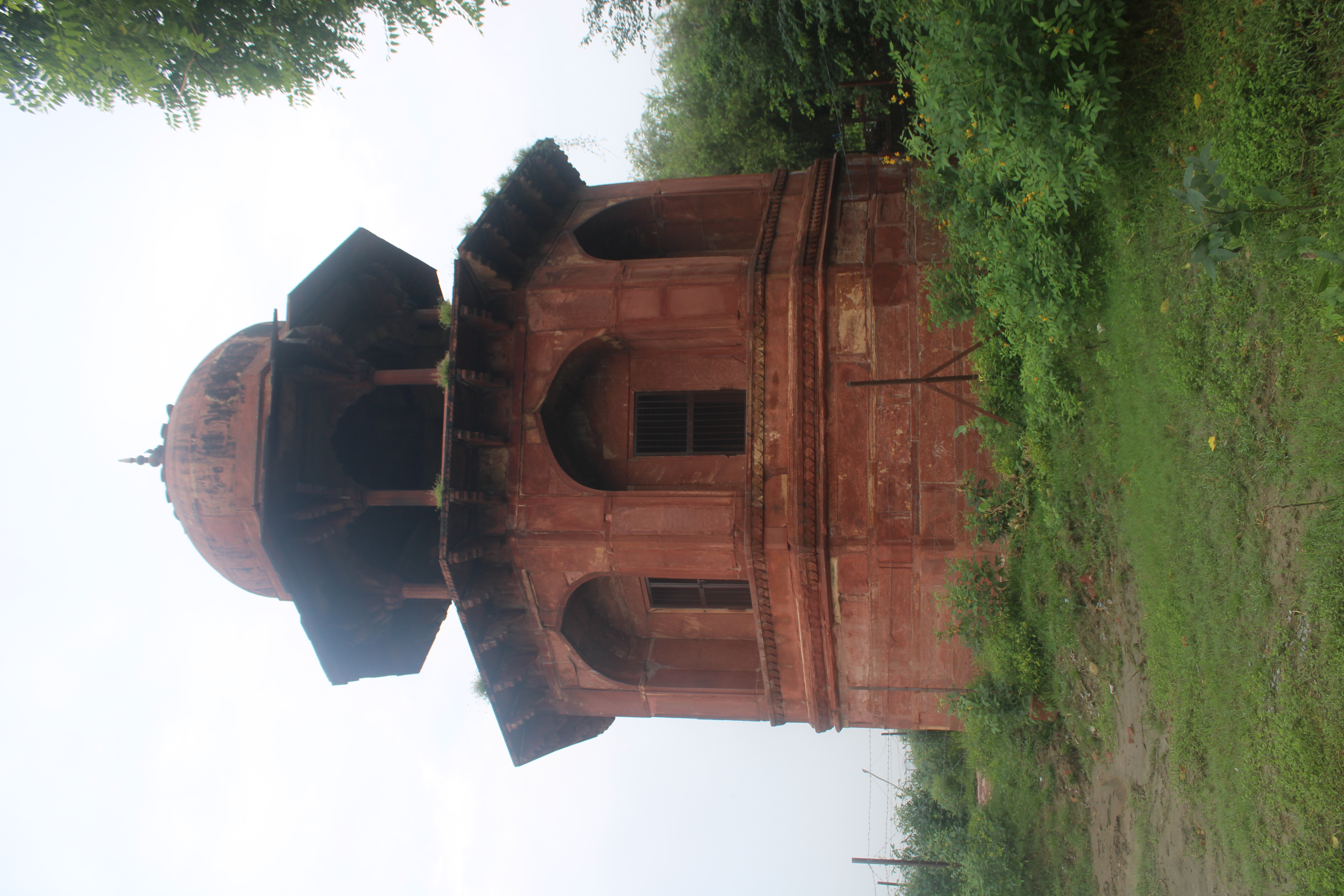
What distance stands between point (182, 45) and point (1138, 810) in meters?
14.3

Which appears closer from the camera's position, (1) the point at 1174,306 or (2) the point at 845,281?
(1) the point at 1174,306

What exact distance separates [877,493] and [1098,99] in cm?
491

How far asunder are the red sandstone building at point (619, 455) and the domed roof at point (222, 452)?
1.8 inches

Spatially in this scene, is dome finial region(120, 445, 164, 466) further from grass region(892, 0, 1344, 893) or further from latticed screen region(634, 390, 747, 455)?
grass region(892, 0, 1344, 893)

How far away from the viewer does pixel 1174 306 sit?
6.68 metres

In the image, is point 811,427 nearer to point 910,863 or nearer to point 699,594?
point 699,594

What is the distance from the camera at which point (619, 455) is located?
11.5 meters

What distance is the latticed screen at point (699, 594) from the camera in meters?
12.0

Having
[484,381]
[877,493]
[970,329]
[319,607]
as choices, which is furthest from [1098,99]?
[319,607]

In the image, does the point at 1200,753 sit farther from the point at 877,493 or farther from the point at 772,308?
the point at 772,308

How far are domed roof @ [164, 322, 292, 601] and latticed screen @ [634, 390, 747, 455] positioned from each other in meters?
5.23

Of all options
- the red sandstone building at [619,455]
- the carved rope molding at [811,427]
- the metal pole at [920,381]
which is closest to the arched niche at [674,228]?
the red sandstone building at [619,455]

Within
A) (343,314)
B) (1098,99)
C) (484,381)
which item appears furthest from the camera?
(343,314)

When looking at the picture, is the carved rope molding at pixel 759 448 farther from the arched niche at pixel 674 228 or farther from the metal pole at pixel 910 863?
the metal pole at pixel 910 863
